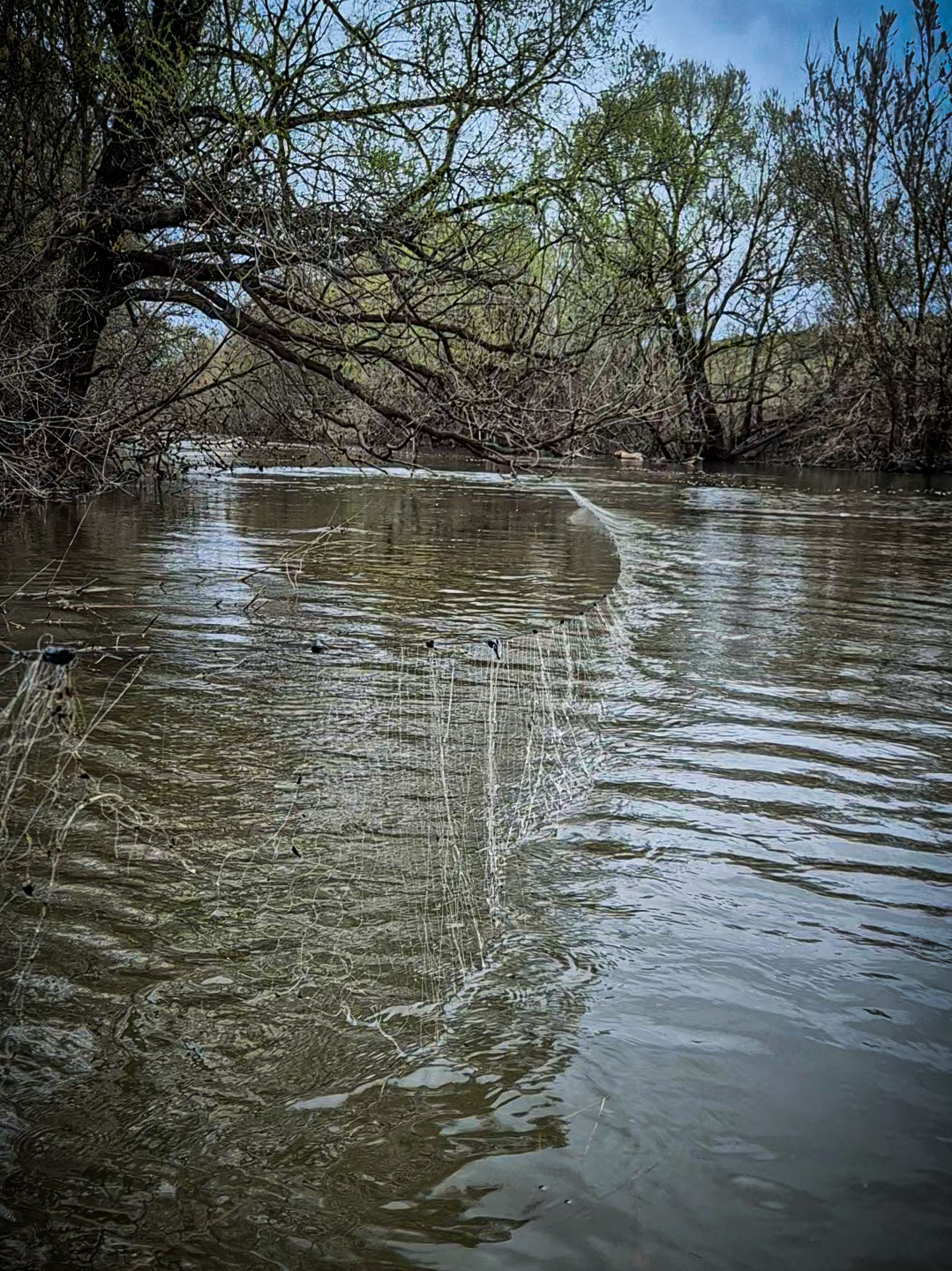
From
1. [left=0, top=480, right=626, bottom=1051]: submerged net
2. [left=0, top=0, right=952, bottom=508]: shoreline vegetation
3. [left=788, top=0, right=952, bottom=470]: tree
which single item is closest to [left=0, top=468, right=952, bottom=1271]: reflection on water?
[left=0, top=480, right=626, bottom=1051]: submerged net

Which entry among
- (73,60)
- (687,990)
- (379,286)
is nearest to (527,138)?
(379,286)

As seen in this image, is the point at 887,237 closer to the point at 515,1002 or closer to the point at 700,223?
the point at 700,223

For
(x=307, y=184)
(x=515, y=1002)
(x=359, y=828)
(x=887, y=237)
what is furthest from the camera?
(x=887, y=237)

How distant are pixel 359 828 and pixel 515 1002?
138cm

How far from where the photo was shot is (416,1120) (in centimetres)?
278

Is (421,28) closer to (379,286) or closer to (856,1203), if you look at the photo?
(379,286)

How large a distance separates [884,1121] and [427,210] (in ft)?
25.2

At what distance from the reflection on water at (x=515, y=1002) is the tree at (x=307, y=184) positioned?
138 inches

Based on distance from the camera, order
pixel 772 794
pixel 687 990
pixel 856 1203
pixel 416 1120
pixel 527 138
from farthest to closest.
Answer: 1. pixel 527 138
2. pixel 772 794
3. pixel 687 990
4. pixel 416 1120
5. pixel 856 1203

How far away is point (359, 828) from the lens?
4.51 m

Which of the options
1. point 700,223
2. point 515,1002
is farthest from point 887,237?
point 515,1002

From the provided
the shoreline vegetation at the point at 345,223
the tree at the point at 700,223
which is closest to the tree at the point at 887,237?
the tree at the point at 700,223

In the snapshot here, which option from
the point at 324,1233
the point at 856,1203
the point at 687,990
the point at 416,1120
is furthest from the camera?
the point at 687,990

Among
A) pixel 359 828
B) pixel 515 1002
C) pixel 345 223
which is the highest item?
pixel 345 223
